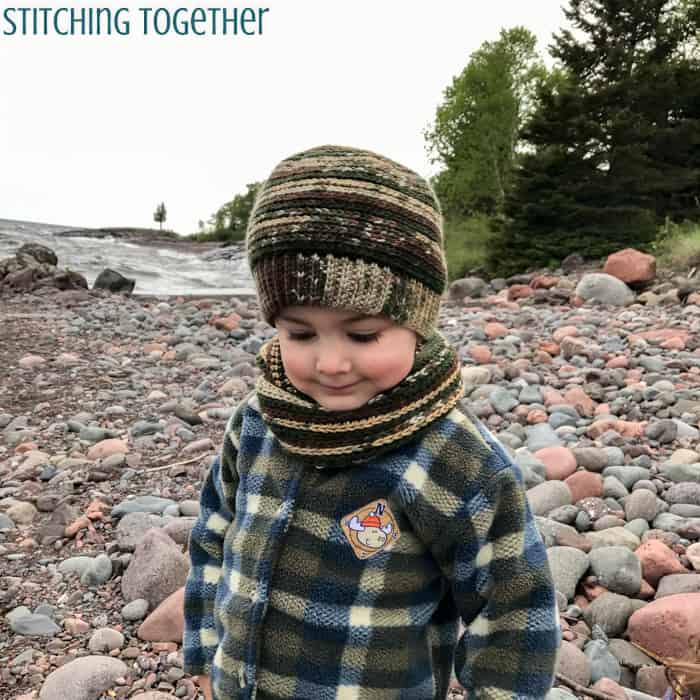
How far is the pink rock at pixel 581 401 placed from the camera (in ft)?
14.8

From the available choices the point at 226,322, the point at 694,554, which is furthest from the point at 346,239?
the point at 226,322

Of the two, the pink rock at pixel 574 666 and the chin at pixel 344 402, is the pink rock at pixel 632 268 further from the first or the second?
the chin at pixel 344 402

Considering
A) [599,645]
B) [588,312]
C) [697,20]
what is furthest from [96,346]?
[697,20]

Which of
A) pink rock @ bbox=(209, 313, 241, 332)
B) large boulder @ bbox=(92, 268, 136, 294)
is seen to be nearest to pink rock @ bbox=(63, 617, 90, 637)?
pink rock @ bbox=(209, 313, 241, 332)

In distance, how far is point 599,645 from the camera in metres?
2.35

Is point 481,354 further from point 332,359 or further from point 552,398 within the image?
point 332,359

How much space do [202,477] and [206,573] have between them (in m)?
2.16

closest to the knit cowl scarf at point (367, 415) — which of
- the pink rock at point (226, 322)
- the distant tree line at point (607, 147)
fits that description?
the pink rock at point (226, 322)

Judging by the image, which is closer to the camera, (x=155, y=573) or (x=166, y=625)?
(x=166, y=625)

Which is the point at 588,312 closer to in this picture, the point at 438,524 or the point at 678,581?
the point at 678,581

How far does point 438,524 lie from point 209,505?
60cm

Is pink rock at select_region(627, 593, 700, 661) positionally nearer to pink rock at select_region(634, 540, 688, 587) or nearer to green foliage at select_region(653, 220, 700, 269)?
pink rock at select_region(634, 540, 688, 587)

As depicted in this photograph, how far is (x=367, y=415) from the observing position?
1266 millimetres

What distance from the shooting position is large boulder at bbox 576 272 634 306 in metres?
8.72
